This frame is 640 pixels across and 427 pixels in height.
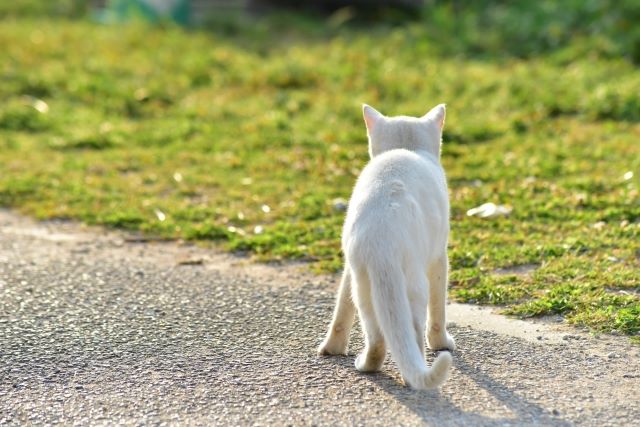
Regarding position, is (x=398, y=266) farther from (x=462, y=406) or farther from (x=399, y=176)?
(x=462, y=406)

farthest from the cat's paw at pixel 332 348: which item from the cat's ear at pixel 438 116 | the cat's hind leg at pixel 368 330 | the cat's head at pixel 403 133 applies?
the cat's ear at pixel 438 116

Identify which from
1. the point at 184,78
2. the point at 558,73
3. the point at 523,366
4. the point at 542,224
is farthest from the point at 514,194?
the point at 184,78

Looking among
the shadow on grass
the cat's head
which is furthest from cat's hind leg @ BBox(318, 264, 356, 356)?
the shadow on grass

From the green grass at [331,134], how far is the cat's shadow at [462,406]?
0.90 metres

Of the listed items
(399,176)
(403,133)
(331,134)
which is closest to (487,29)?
(331,134)

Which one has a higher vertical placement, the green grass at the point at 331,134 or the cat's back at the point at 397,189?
the cat's back at the point at 397,189

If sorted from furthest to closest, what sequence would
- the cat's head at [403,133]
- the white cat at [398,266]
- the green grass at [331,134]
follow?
the green grass at [331,134] < the cat's head at [403,133] < the white cat at [398,266]

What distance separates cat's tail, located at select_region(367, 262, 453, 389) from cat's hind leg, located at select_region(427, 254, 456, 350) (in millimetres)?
564

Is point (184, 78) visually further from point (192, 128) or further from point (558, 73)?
point (558, 73)

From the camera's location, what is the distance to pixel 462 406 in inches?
171

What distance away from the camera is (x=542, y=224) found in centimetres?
686

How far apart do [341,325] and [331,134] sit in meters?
4.30

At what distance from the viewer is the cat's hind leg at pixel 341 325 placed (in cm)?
482

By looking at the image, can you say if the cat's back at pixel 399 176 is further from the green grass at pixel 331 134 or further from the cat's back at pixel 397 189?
the green grass at pixel 331 134
